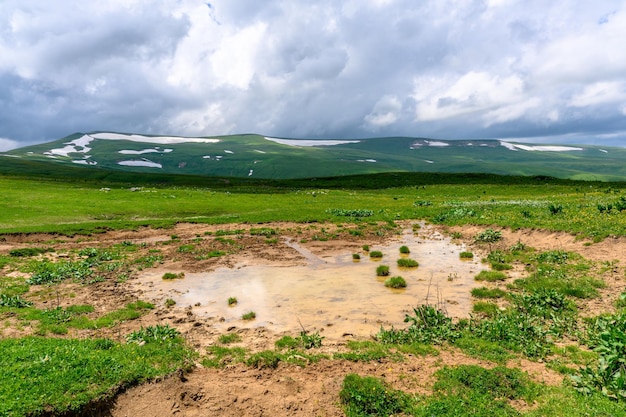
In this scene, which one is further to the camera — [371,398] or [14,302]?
[14,302]

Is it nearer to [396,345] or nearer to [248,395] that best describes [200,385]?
[248,395]

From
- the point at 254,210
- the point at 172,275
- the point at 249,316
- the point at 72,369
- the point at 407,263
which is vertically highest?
the point at 72,369

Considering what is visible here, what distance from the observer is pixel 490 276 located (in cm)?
2036

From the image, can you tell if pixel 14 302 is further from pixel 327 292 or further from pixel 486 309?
pixel 486 309

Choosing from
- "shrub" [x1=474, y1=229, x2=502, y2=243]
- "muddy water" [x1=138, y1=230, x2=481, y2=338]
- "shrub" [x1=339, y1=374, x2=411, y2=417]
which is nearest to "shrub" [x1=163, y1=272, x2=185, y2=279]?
"muddy water" [x1=138, y1=230, x2=481, y2=338]

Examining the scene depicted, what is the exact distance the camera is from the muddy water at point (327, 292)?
15859mm

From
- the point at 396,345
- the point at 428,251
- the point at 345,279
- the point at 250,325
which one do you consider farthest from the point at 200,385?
the point at 428,251

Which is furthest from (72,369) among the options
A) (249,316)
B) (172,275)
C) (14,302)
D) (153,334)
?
(172,275)

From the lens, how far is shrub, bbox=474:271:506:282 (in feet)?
66.2

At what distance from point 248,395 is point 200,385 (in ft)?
5.28

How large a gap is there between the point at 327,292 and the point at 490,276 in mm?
9358

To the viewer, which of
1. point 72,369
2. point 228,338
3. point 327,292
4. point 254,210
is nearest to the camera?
point 72,369

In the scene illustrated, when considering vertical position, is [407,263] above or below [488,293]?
below

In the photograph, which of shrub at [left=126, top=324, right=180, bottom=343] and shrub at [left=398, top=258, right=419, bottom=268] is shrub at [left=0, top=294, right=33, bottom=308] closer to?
shrub at [left=126, top=324, right=180, bottom=343]
